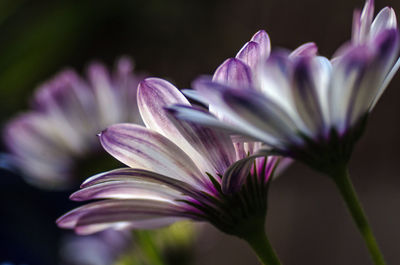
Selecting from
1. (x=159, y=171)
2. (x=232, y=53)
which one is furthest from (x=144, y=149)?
(x=232, y=53)

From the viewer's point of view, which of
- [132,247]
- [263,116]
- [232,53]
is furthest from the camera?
[232,53]

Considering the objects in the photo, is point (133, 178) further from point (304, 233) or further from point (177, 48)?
point (177, 48)

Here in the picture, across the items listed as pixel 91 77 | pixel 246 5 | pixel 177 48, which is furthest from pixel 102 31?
pixel 91 77

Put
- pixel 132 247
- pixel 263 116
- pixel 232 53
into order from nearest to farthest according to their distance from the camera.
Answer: pixel 263 116 < pixel 132 247 < pixel 232 53

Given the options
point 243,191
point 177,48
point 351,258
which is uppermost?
point 177,48

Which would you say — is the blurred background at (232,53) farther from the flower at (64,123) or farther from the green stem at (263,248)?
the green stem at (263,248)

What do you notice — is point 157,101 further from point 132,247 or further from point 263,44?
point 132,247
